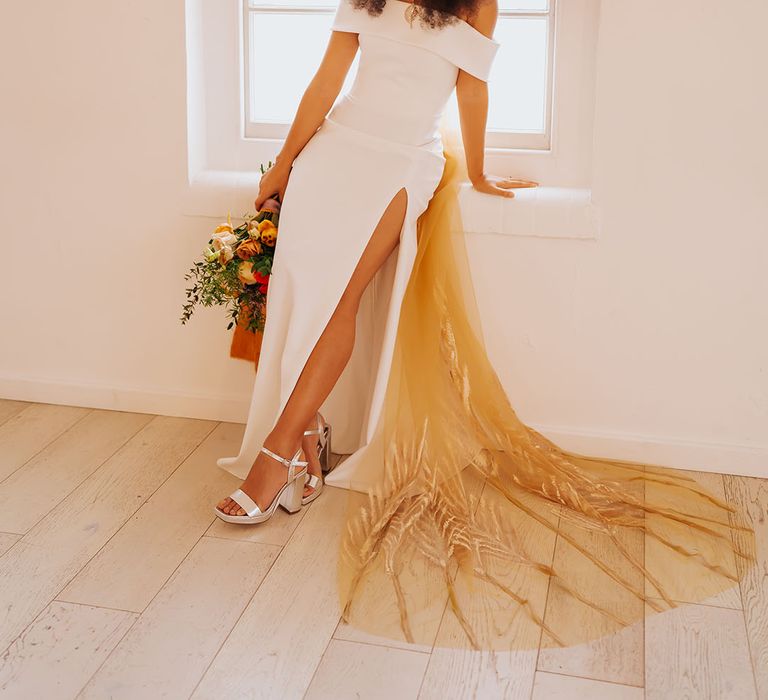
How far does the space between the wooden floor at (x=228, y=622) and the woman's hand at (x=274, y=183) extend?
77cm

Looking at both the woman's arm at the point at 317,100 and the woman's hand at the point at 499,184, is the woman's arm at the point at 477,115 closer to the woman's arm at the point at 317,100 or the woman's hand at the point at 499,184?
the woman's hand at the point at 499,184

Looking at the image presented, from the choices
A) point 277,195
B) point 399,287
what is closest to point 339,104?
point 277,195

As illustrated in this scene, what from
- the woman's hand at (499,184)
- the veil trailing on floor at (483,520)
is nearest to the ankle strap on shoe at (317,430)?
the veil trailing on floor at (483,520)

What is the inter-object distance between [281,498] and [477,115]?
1.12 m

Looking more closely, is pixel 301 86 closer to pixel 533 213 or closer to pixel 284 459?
pixel 533 213

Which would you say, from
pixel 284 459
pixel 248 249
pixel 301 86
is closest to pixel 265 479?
pixel 284 459

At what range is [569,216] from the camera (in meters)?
2.70

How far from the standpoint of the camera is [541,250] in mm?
2750

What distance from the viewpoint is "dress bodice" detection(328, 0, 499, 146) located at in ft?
8.02

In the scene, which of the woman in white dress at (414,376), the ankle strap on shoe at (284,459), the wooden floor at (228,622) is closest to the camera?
the wooden floor at (228,622)

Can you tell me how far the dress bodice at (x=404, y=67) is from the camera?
2.44 meters

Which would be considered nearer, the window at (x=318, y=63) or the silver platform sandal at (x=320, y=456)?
the silver platform sandal at (x=320, y=456)

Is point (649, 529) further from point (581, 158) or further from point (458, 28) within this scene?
A: point (458, 28)

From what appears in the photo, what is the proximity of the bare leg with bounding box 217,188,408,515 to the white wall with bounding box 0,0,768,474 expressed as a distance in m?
0.32
